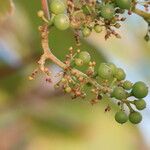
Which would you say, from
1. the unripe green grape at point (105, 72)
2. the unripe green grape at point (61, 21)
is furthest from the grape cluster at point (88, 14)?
the unripe green grape at point (105, 72)

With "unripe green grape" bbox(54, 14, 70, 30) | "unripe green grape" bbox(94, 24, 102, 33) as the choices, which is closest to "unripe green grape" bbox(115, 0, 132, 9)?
"unripe green grape" bbox(94, 24, 102, 33)

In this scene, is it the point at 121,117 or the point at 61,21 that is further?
the point at 121,117

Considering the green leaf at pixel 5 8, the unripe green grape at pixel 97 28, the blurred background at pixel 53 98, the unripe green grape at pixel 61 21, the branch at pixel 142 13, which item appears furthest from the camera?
the blurred background at pixel 53 98

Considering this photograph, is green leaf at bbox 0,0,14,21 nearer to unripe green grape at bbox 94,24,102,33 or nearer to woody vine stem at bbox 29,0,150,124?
woody vine stem at bbox 29,0,150,124

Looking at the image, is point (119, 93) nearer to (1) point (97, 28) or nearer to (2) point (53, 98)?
(1) point (97, 28)

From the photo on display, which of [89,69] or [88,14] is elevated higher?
[88,14]

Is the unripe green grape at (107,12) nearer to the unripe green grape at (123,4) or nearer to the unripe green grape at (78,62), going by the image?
the unripe green grape at (123,4)

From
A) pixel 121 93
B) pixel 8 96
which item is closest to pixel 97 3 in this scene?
pixel 121 93

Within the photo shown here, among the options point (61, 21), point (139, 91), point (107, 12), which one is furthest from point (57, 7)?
point (139, 91)
